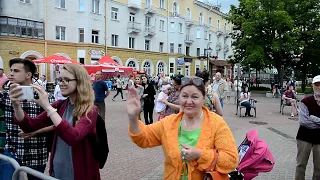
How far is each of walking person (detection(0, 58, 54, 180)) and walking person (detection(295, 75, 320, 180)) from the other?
3.44 m

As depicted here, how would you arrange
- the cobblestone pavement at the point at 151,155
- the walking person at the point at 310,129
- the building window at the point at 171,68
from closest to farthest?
the walking person at the point at 310,129, the cobblestone pavement at the point at 151,155, the building window at the point at 171,68

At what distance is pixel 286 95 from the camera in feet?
51.2

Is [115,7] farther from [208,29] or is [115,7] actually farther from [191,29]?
[208,29]

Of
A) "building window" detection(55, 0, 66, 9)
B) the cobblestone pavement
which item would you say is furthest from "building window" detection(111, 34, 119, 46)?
the cobblestone pavement

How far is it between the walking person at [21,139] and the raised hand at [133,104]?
41.5 inches

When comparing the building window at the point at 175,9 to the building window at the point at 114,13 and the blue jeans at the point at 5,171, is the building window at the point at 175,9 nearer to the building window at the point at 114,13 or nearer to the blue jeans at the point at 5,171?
the building window at the point at 114,13

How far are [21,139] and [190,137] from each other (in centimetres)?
167

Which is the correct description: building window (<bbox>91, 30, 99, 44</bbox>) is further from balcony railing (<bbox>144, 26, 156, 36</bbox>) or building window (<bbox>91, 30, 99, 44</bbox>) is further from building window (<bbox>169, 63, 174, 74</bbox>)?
building window (<bbox>169, 63, 174, 74</bbox>)

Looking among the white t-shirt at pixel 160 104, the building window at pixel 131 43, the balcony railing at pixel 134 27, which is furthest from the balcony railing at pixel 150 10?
the white t-shirt at pixel 160 104

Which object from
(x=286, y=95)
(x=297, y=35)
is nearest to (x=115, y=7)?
(x=297, y=35)

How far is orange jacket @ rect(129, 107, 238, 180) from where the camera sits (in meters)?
2.30

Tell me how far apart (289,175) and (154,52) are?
36.8 m

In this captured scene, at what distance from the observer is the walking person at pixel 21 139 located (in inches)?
116

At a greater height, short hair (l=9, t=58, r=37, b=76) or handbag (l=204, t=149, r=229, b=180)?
short hair (l=9, t=58, r=37, b=76)
